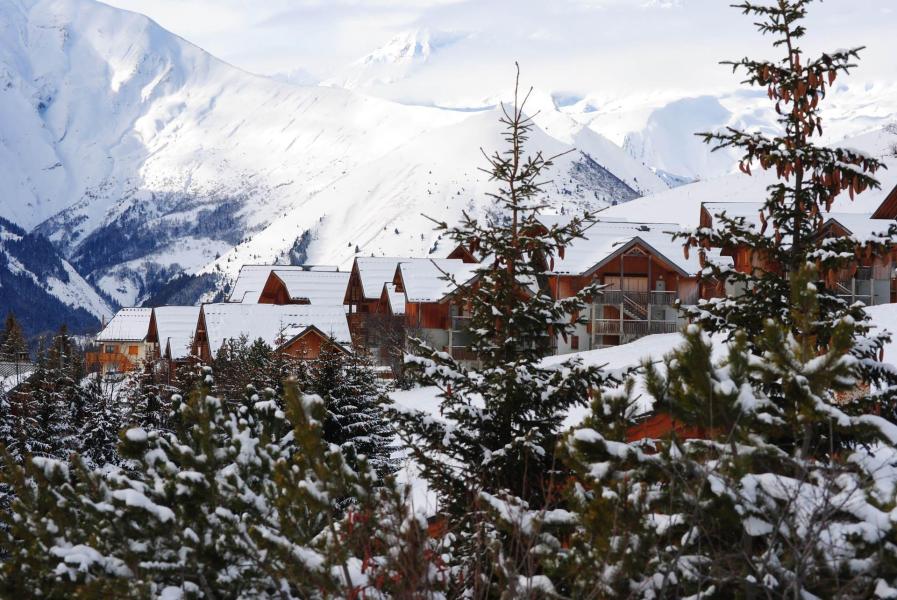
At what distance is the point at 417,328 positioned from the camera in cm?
5909

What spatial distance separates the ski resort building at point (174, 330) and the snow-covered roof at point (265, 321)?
23.9 ft

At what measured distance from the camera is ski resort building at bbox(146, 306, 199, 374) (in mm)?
67812

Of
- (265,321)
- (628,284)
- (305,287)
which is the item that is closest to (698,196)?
(305,287)

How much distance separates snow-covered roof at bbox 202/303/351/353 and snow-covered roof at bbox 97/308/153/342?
139 ft

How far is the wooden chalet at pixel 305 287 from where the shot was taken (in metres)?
76.6

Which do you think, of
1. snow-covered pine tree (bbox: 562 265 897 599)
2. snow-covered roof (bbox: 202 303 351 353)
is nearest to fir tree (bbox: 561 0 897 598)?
A: snow-covered pine tree (bbox: 562 265 897 599)

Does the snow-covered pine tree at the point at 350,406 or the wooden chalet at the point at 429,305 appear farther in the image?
the wooden chalet at the point at 429,305

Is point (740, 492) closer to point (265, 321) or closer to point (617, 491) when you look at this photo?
point (617, 491)

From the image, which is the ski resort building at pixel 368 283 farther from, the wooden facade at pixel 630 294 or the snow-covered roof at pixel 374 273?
the wooden facade at pixel 630 294

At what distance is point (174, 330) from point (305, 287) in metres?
9.83

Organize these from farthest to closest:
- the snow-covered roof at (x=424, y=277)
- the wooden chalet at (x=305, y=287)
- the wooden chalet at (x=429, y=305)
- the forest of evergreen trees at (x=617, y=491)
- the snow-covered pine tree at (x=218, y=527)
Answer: the wooden chalet at (x=305, y=287) < the snow-covered roof at (x=424, y=277) < the wooden chalet at (x=429, y=305) < the snow-covered pine tree at (x=218, y=527) < the forest of evergreen trees at (x=617, y=491)

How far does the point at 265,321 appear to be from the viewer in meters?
60.0

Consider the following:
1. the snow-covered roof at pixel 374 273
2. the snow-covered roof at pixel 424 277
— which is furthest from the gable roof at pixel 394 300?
the snow-covered roof at pixel 374 273

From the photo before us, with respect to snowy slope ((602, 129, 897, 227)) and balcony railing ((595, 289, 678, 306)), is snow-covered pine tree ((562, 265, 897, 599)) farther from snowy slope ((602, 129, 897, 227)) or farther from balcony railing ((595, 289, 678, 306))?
snowy slope ((602, 129, 897, 227))
